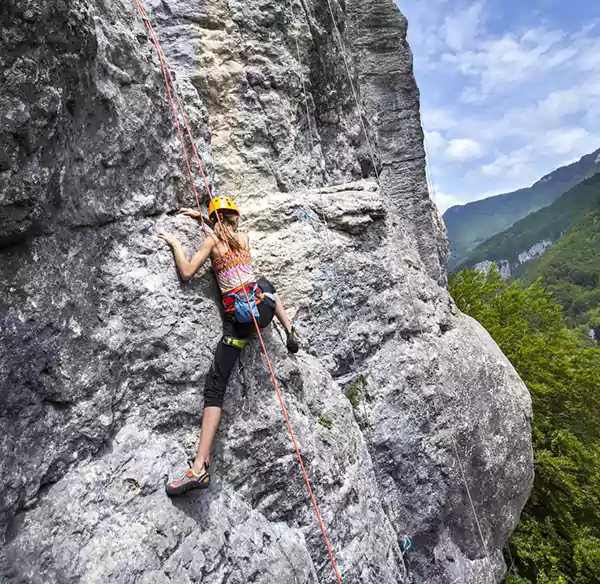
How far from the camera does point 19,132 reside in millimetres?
2531

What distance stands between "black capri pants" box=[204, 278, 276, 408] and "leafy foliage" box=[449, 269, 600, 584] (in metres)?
11.5

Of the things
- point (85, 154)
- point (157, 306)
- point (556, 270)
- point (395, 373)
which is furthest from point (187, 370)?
point (556, 270)

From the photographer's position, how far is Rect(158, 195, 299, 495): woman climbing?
3621 millimetres

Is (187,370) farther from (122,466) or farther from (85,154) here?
(85,154)

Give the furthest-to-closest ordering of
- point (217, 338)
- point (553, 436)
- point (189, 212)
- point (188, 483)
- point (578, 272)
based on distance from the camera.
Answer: point (578, 272) < point (553, 436) < point (189, 212) < point (217, 338) < point (188, 483)

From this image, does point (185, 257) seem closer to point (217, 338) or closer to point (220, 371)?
point (217, 338)

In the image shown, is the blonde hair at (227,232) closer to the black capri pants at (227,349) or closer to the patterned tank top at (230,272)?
the patterned tank top at (230,272)

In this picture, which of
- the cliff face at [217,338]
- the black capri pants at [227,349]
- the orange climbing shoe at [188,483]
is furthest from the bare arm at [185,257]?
the orange climbing shoe at [188,483]

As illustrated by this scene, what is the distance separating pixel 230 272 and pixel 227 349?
759 mm

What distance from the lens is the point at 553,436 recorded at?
13609 mm

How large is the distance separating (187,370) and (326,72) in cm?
568

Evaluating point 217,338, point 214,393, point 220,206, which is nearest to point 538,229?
point 220,206

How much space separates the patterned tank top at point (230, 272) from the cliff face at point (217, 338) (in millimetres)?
221

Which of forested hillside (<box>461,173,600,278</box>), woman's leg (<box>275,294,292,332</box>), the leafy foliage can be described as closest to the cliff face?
woman's leg (<box>275,294,292,332</box>)
